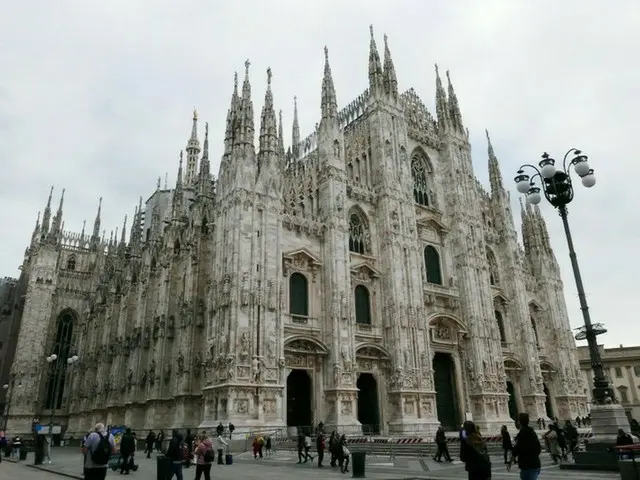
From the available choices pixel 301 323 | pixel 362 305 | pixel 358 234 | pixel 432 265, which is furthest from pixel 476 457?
pixel 432 265

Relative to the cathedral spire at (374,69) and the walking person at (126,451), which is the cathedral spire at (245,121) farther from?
the walking person at (126,451)

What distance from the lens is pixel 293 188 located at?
3025 centimetres

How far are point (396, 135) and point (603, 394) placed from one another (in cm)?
2519

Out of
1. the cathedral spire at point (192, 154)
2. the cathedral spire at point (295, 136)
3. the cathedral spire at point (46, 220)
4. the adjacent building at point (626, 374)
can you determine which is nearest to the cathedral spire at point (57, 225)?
the cathedral spire at point (46, 220)

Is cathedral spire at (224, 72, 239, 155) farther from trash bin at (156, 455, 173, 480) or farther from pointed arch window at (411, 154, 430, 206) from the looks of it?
trash bin at (156, 455, 173, 480)

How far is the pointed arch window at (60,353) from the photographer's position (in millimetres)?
49344

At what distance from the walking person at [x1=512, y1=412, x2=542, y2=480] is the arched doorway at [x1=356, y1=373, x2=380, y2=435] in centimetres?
2180

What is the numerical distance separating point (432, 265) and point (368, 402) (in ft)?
38.9

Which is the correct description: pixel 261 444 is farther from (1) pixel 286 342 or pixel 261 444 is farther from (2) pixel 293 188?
(2) pixel 293 188

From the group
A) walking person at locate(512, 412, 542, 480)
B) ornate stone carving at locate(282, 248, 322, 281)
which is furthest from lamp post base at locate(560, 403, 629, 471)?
ornate stone carving at locate(282, 248, 322, 281)

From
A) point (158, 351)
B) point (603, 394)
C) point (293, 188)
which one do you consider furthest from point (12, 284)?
point (603, 394)

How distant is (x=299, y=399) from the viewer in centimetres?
2683

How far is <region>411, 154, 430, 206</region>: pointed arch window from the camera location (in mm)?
37969

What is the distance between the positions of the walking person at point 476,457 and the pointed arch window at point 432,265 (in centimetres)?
2929
